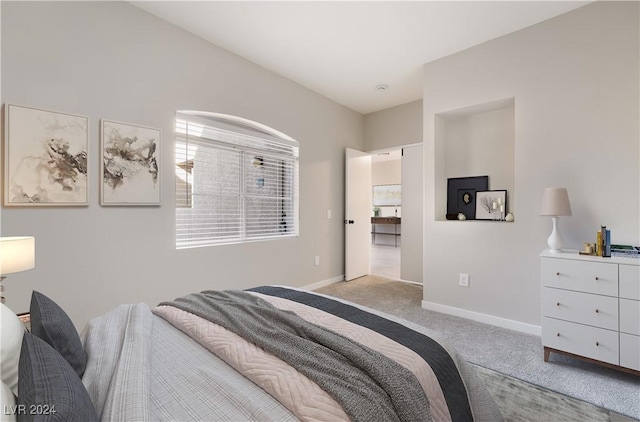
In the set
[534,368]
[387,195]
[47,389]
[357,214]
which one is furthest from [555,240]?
[387,195]

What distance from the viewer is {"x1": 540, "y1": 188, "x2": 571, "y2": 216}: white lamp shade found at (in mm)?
2324

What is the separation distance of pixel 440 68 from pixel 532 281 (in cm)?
241

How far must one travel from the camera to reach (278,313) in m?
1.38

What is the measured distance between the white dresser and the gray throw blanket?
6.07ft

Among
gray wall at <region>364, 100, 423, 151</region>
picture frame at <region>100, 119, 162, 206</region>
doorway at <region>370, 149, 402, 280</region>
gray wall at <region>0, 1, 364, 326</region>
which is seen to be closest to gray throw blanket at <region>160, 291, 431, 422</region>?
gray wall at <region>0, 1, 364, 326</region>

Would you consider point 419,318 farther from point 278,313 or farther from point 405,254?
point 278,313

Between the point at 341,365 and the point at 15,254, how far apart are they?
181 cm

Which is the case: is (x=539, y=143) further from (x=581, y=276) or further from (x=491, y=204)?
(x=581, y=276)

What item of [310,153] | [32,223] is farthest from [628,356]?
[32,223]

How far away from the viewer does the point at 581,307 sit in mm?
2088

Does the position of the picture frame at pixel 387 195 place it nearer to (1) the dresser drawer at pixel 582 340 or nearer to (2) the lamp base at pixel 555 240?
(2) the lamp base at pixel 555 240

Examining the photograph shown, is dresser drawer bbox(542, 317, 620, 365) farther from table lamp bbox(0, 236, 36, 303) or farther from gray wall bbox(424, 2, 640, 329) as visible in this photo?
table lamp bbox(0, 236, 36, 303)

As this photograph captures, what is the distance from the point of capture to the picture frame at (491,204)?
10.2ft

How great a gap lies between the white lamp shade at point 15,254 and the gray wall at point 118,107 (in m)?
0.50
